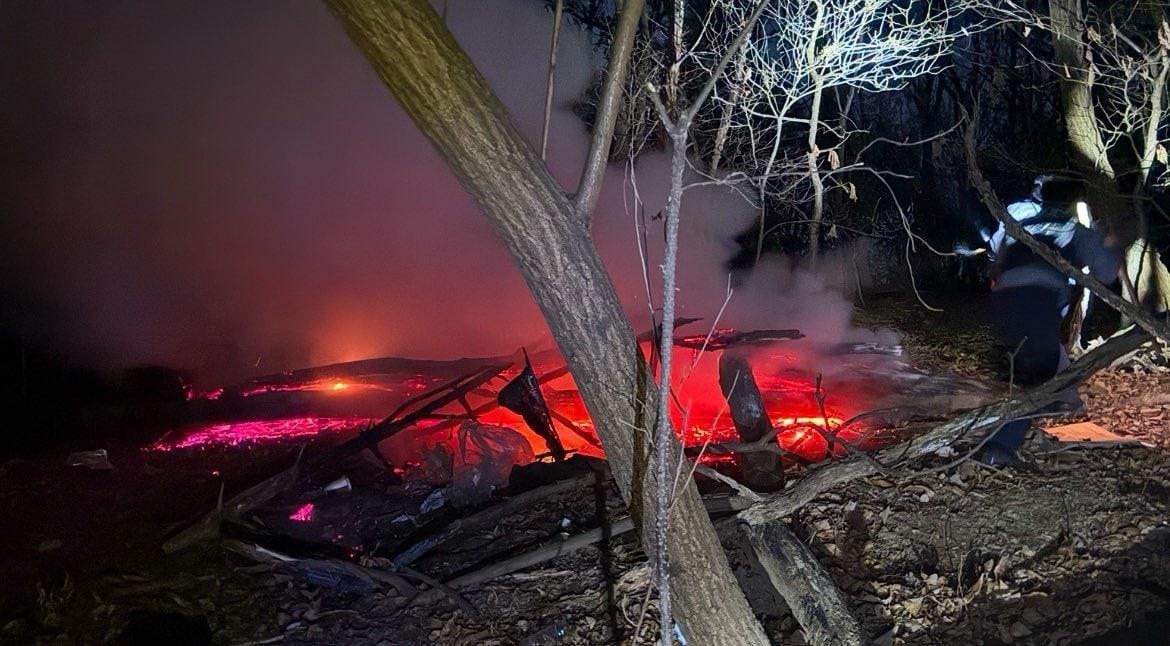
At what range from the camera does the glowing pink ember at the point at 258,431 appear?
21.5ft

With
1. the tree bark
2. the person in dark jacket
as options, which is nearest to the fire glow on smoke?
the person in dark jacket

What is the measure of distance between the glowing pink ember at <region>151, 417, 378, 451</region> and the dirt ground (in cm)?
145

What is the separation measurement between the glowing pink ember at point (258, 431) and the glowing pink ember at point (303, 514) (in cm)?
184

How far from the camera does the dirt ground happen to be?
133 inches

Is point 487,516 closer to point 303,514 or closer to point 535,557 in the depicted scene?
point 535,557

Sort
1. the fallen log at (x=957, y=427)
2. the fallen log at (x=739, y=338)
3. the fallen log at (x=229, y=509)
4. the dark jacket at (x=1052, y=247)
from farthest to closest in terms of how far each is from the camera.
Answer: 1. the fallen log at (x=739, y=338)
2. the dark jacket at (x=1052, y=247)
3. the fallen log at (x=229, y=509)
4. the fallen log at (x=957, y=427)

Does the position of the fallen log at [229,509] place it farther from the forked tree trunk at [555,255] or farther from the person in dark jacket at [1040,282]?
the person in dark jacket at [1040,282]

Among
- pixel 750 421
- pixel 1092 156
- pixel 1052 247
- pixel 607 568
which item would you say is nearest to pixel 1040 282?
pixel 1052 247

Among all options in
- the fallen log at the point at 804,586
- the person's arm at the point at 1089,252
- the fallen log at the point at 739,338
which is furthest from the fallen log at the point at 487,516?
the person's arm at the point at 1089,252

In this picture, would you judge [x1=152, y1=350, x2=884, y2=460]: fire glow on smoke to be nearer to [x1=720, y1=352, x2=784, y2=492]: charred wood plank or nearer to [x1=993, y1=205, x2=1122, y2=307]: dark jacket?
[x1=720, y1=352, x2=784, y2=492]: charred wood plank

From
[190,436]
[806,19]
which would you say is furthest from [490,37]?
[190,436]

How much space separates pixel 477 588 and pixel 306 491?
6.14ft

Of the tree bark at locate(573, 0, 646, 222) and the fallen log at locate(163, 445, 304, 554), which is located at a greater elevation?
the tree bark at locate(573, 0, 646, 222)

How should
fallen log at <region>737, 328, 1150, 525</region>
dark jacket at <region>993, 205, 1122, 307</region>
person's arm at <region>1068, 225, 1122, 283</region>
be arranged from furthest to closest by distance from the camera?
1. person's arm at <region>1068, 225, 1122, 283</region>
2. dark jacket at <region>993, 205, 1122, 307</region>
3. fallen log at <region>737, 328, 1150, 525</region>
